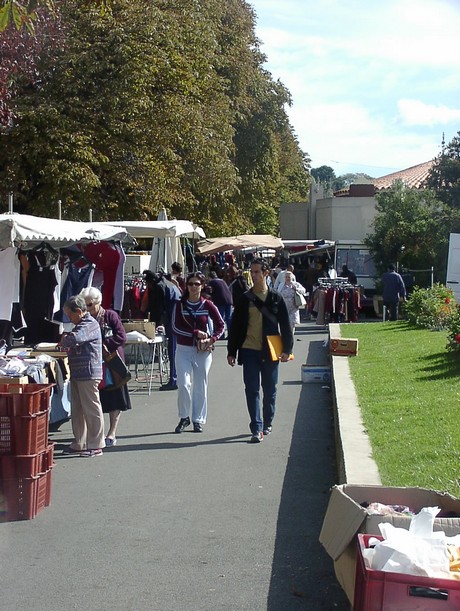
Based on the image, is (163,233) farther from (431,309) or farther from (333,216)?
(333,216)

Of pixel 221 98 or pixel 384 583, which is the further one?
pixel 221 98

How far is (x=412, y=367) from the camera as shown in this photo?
14.3m

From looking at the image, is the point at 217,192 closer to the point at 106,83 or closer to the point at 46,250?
the point at 106,83

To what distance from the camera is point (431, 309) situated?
21766 millimetres

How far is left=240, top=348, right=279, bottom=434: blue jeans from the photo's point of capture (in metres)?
10.5

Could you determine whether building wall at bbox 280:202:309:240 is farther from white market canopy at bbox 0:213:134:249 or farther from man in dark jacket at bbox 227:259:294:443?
man in dark jacket at bbox 227:259:294:443

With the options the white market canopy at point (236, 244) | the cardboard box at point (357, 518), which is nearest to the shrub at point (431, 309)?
the white market canopy at point (236, 244)

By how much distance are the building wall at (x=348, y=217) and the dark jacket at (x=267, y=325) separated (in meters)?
35.9

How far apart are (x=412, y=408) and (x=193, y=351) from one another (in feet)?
8.53

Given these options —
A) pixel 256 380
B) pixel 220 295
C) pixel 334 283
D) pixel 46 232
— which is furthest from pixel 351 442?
pixel 334 283

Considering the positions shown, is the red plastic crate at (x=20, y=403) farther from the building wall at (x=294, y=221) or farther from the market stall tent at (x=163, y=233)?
the building wall at (x=294, y=221)

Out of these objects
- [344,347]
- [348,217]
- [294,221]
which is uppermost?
[348,217]

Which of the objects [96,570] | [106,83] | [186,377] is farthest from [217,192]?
[96,570]

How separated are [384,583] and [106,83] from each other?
24.3 meters
